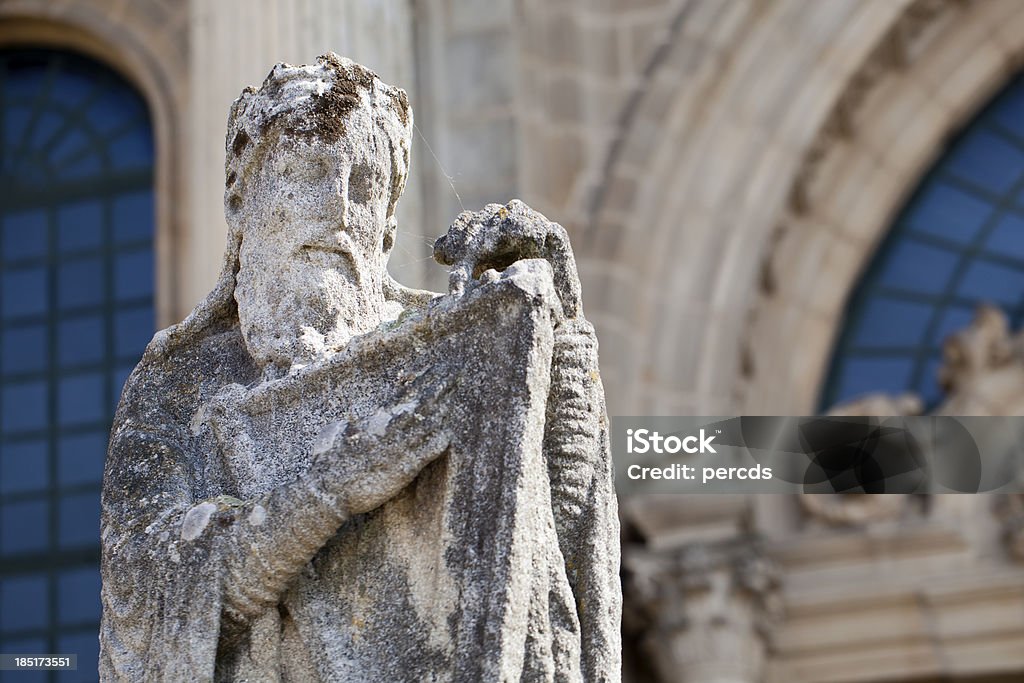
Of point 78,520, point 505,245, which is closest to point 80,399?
point 78,520

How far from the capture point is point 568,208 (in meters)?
11.6

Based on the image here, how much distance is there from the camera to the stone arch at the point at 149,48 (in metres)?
12.4

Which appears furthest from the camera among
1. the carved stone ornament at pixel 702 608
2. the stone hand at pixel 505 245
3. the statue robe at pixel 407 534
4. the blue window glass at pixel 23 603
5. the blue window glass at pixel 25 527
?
the blue window glass at pixel 25 527

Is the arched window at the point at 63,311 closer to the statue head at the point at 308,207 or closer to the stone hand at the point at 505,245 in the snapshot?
the statue head at the point at 308,207

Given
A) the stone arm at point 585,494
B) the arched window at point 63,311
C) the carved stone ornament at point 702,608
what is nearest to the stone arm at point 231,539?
the stone arm at point 585,494

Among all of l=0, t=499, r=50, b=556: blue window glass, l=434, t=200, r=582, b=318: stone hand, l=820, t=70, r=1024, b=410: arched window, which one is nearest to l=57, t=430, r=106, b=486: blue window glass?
l=0, t=499, r=50, b=556: blue window glass

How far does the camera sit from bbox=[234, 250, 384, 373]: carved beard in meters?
4.34

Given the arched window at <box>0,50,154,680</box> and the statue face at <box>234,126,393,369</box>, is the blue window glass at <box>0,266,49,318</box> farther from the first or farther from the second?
the statue face at <box>234,126,393,369</box>

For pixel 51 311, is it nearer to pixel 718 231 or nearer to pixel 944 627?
pixel 718 231

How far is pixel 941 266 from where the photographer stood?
474 inches

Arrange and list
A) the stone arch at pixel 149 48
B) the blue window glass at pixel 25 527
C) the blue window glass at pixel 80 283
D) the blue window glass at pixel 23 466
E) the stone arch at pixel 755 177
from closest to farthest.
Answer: the stone arch at pixel 755 177, the blue window glass at pixel 25 527, the blue window glass at pixel 23 466, the stone arch at pixel 149 48, the blue window glass at pixel 80 283

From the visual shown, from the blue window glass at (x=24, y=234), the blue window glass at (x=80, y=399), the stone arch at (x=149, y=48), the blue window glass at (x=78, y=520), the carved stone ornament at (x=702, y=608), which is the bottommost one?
the carved stone ornament at (x=702, y=608)

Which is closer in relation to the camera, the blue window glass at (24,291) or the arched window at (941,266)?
the arched window at (941,266)

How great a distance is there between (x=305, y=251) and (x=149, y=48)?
8.92 metres
